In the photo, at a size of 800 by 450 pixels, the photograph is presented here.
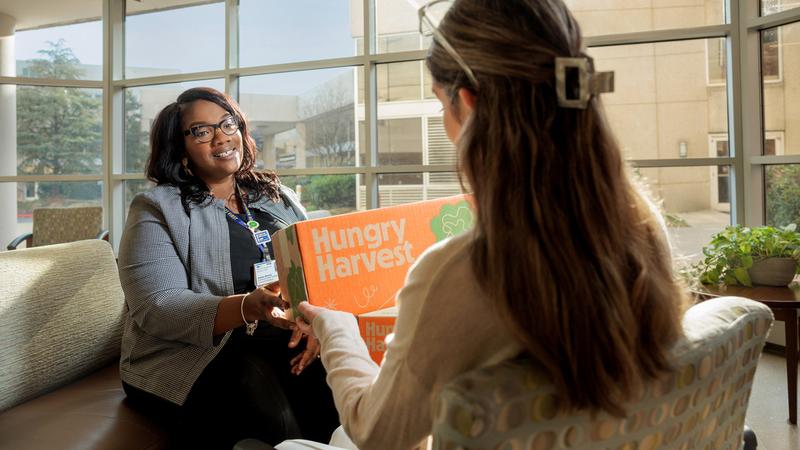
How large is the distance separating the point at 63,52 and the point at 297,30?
2502mm

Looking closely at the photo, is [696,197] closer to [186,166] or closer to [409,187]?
[409,187]

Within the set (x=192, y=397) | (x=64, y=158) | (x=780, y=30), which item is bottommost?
(x=192, y=397)

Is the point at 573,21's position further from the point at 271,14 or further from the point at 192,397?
the point at 271,14

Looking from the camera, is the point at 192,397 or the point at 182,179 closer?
the point at 192,397

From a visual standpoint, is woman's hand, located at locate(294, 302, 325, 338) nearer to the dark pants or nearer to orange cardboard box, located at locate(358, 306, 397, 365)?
orange cardboard box, located at locate(358, 306, 397, 365)

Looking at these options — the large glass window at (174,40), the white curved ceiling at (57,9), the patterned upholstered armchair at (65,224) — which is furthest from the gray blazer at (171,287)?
the white curved ceiling at (57,9)

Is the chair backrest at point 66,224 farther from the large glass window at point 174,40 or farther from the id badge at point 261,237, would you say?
the id badge at point 261,237

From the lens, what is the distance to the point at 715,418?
72 cm

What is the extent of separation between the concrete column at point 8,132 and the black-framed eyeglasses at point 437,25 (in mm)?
6216

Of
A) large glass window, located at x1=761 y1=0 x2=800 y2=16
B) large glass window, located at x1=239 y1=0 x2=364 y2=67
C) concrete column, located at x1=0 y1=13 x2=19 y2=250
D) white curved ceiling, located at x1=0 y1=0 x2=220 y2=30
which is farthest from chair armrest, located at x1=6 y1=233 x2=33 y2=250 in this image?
large glass window, located at x1=761 y1=0 x2=800 y2=16

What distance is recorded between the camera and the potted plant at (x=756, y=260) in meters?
2.74

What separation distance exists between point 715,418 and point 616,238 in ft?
0.82

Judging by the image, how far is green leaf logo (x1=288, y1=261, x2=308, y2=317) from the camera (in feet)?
4.00

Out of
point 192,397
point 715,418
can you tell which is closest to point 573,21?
point 715,418
